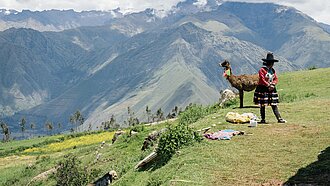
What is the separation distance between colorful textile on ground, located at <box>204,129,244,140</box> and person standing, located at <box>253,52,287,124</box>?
2.57m

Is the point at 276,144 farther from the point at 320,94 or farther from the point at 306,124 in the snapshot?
the point at 320,94

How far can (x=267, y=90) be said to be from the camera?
820 inches

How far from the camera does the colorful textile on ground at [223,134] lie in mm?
18438

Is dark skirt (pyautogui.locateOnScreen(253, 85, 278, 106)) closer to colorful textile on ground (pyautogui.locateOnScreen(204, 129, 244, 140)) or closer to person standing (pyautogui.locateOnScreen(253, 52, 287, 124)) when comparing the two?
person standing (pyautogui.locateOnScreen(253, 52, 287, 124))

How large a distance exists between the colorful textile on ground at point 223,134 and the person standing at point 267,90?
2570 mm

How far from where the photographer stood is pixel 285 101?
2997 cm

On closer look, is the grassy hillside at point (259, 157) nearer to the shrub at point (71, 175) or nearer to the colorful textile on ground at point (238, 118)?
the colorful textile on ground at point (238, 118)

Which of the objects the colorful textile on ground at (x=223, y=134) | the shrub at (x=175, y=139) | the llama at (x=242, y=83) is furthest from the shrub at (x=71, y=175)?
the colorful textile on ground at (x=223, y=134)

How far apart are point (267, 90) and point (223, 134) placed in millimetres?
3901

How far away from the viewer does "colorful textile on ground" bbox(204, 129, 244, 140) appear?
726 inches

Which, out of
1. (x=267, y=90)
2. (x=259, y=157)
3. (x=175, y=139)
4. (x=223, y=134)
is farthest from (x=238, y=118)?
(x=259, y=157)

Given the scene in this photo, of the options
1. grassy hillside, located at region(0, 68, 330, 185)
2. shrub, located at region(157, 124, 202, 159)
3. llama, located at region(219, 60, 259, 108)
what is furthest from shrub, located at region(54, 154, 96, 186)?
shrub, located at region(157, 124, 202, 159)

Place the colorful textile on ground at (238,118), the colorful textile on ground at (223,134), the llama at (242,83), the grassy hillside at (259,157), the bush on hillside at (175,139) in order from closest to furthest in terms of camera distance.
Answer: the grassy hillside at (259,157) < the bush on hillside at (175,139) < the colorful textile on ground at (223,134) < the colorful textile on ground at (238,118) < the llama at (242,83)

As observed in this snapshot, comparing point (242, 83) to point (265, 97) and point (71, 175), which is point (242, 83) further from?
point (71, 175)
